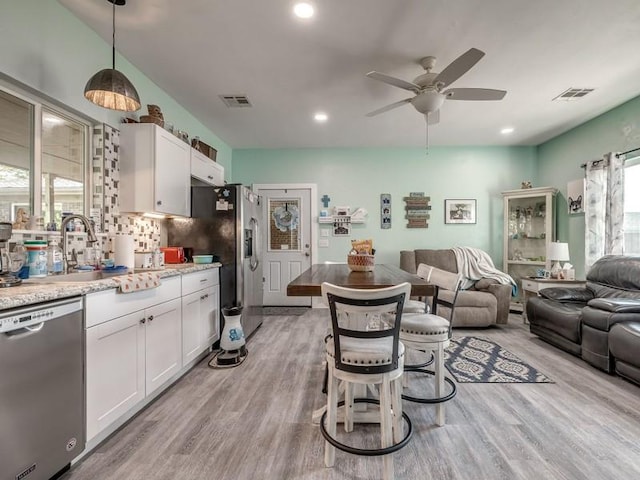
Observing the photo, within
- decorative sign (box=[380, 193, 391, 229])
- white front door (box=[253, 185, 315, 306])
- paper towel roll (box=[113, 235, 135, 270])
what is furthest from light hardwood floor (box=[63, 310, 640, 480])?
decorative sign (box=[380, 193, 391, 229])

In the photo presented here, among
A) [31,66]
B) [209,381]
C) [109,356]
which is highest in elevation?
[31,66]

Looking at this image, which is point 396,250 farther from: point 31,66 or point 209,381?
point 31,66

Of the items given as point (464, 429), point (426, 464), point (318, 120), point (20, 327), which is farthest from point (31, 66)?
point (464, 429)

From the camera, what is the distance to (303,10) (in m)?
2.01

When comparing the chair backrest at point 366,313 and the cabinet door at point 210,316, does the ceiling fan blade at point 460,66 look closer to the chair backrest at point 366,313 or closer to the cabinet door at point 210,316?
the chair backrest at point 366,313

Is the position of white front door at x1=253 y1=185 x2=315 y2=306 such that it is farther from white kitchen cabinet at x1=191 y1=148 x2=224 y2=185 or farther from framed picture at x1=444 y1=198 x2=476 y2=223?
framed picture at x1=444 y1=198 x2=476 y2=223

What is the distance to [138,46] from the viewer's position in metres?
2.42

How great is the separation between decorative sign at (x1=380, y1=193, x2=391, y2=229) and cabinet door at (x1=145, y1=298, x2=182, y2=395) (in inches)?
141

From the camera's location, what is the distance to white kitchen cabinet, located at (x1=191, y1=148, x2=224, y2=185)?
3.31 metres

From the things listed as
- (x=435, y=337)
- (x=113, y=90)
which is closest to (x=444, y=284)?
(x=435, y=337)

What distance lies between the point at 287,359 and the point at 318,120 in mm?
2934

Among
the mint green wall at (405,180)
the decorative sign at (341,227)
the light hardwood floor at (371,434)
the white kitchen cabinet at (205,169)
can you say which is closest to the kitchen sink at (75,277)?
the light hardwood floor at (371,434)

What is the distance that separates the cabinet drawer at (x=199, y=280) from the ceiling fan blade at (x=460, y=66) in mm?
2646

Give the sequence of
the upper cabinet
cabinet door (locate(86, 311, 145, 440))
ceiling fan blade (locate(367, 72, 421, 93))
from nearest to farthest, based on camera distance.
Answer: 1. cabinet door (locate(86, 311, 145, 440))
2. ceiling fan blade (locate(367, 72, 421, 93))
3. the upper cabinet
